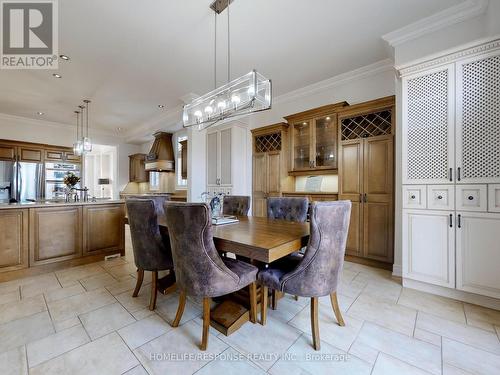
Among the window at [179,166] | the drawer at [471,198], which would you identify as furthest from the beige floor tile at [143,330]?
the window at [179,166]

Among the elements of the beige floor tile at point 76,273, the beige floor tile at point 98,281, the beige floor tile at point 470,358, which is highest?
the beige floor tile at point 470,358

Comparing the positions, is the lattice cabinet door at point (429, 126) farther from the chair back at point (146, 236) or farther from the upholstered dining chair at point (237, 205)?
the chair back at point (146, 236)

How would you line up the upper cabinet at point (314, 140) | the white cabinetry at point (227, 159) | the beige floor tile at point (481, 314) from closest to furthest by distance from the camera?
the beige floor tile at point (481, 314), the upper cabinet at point (314, 140), the white cabinetry at point (227, 159)

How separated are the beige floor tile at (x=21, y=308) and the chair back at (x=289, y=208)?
245 cm

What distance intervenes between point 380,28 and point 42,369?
A: 4103 millimetres

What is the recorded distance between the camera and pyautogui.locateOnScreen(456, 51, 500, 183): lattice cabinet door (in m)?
2.00

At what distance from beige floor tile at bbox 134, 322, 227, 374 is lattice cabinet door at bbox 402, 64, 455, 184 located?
2.53 meters

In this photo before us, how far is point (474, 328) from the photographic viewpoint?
1736mm

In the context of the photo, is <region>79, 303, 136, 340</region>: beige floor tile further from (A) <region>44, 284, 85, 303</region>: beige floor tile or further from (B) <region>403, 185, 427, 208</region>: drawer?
(B) <region>403, 185, 427, 208</region>: drawer

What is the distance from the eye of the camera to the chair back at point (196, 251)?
1407 mm

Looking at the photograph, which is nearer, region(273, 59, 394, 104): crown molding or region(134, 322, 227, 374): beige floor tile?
region(134, 322, 227, 374): beige floor tile

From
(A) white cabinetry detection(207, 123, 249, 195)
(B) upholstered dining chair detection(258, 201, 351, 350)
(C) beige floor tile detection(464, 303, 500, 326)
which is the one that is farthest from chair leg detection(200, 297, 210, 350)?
Answer: (A) white cabinetry detection(207, 123, 249, 195)

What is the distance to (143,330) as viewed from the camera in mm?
1699

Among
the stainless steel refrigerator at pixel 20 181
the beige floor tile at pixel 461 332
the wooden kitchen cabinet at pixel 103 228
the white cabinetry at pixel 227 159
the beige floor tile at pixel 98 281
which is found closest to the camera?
the beige floor tile at pixel 461 332
